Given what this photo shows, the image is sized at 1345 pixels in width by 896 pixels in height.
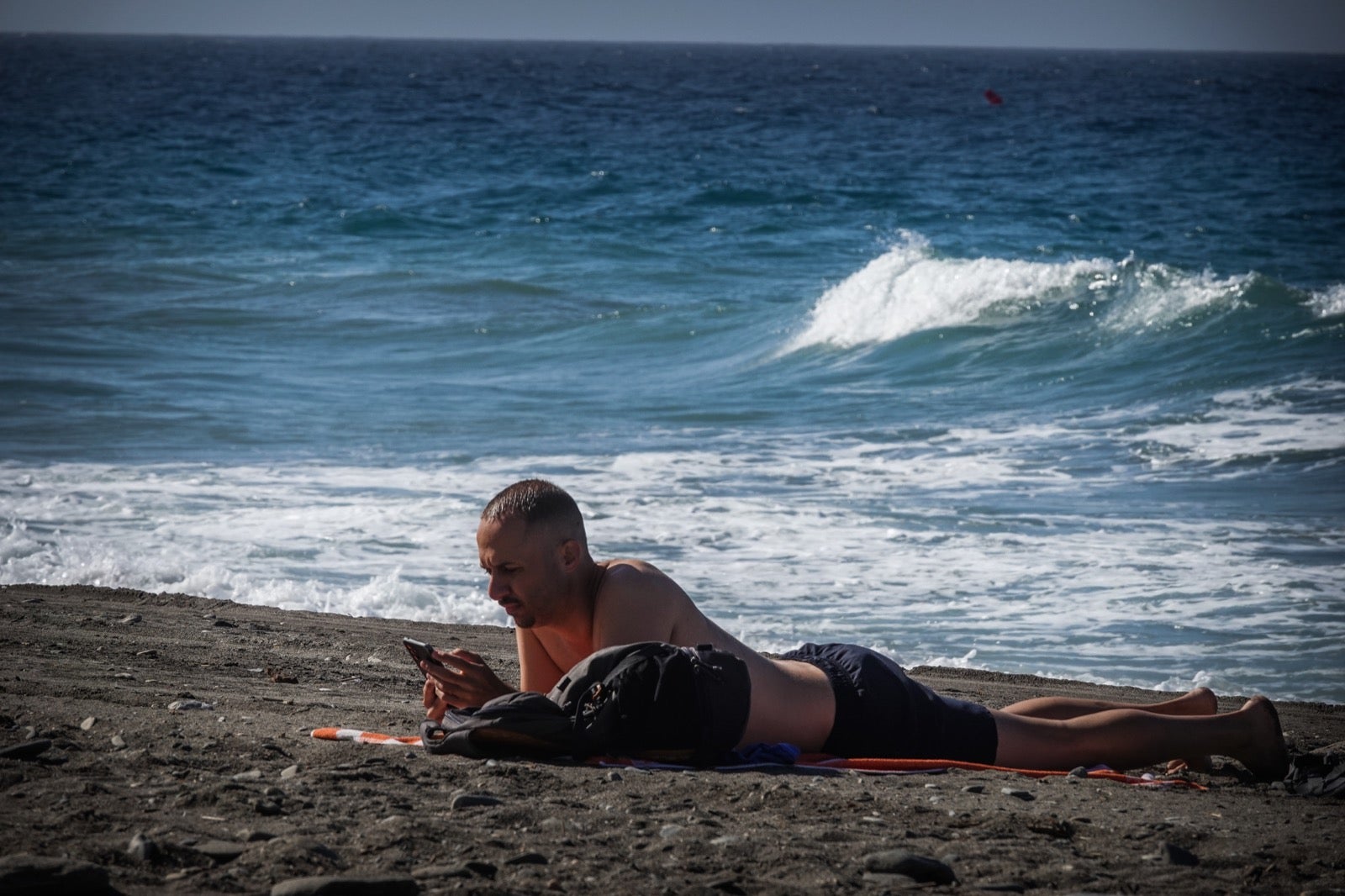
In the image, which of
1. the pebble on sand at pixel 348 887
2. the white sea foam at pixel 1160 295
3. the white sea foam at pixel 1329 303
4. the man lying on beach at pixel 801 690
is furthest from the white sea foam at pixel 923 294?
the pebble on sand at pixel 348 887

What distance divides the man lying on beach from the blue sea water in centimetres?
197

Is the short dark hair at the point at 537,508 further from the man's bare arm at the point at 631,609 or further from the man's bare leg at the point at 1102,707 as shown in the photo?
the man's bare leg at the point at 1102,707

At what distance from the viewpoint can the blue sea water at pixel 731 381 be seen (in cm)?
728

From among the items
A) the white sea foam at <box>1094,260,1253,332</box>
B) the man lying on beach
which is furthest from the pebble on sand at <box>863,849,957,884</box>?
the white sea foam at <box>1094,260,1253,332</box>

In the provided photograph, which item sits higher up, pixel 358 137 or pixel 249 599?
pixel 358 137

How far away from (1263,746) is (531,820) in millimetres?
2366

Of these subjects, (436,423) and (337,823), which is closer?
(337,823)

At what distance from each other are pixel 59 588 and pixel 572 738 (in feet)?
13.3

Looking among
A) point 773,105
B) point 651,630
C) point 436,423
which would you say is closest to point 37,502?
point 436,423

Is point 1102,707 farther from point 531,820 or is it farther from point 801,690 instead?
point 531,820

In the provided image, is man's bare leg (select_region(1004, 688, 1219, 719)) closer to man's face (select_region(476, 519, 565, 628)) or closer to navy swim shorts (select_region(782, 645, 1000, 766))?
navy swim shorts (select_region(782, 645, 1000, 766))

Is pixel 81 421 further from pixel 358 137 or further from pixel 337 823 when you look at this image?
pixel 358 137

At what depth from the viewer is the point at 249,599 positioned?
277 inches

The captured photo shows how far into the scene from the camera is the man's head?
12.4ft
